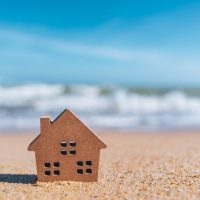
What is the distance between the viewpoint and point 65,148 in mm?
5734

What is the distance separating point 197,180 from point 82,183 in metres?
1.63

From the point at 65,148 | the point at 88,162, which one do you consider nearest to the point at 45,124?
the point at 65,148

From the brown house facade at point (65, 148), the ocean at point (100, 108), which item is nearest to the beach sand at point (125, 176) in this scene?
the brown house facade at point (65, 148)

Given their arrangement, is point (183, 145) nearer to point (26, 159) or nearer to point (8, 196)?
point (26, 159)

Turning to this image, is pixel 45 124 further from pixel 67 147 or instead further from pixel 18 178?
pixel 18 178

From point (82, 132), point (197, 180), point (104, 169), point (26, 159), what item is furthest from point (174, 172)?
point (26, 159)

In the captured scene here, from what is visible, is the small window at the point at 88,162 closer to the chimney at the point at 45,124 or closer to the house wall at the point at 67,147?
the house wall at the point at 67,147

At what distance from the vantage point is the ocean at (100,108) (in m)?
17.4

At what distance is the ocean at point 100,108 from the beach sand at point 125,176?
6265 millimetres

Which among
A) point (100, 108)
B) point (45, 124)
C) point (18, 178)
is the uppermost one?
point (45, 124)

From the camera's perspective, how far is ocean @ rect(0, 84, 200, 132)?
57.0 ft

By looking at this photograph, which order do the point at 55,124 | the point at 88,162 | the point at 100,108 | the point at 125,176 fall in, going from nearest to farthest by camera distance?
the point at 55,124 < the point at 88,162 < the point at 125,176 < the point at 100,108

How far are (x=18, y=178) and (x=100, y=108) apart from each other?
20506 millimetres

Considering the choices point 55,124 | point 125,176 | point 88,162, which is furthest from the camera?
point 125,176
